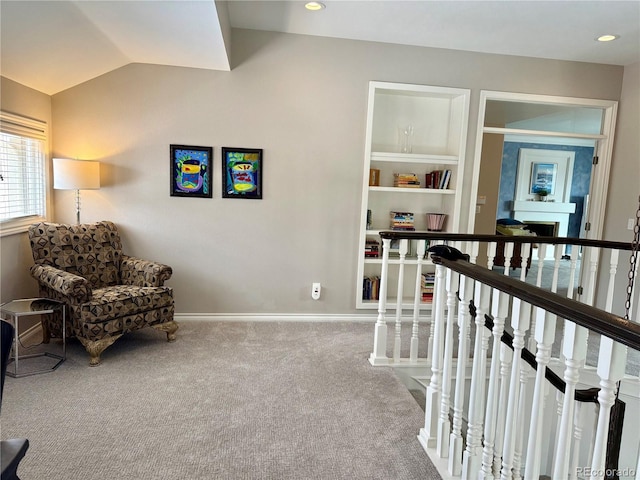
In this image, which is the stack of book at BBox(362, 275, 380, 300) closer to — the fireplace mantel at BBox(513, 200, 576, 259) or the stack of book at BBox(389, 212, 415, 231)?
the stack of book at BBox(389, 212, 415, 231)

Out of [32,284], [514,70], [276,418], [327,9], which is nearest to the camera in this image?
[276,418]

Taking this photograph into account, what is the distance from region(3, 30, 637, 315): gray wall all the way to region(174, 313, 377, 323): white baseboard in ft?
0.18

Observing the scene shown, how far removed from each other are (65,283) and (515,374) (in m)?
2.86

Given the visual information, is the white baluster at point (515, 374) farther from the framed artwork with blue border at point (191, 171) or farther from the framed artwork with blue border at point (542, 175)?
the framed artwork with blue border at point (542, 175)

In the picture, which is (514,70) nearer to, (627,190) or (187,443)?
(627,190)

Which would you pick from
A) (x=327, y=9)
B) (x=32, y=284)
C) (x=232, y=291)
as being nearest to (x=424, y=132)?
(x=327, y=9)

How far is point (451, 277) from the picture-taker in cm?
196

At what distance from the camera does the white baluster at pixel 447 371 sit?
6.43 feet

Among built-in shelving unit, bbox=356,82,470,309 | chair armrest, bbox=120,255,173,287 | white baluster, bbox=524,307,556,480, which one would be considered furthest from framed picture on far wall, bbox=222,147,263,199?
white baluster, bbox=524,307,556,480

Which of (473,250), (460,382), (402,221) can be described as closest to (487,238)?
(473,250)

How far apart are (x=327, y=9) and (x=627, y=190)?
3.42 metres

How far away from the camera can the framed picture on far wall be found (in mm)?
3910

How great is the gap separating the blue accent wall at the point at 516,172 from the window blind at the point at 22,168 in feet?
24.6

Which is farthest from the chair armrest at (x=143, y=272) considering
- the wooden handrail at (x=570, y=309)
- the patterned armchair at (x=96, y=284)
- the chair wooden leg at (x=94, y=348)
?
the wooden handrail at (x=570, y=309)
